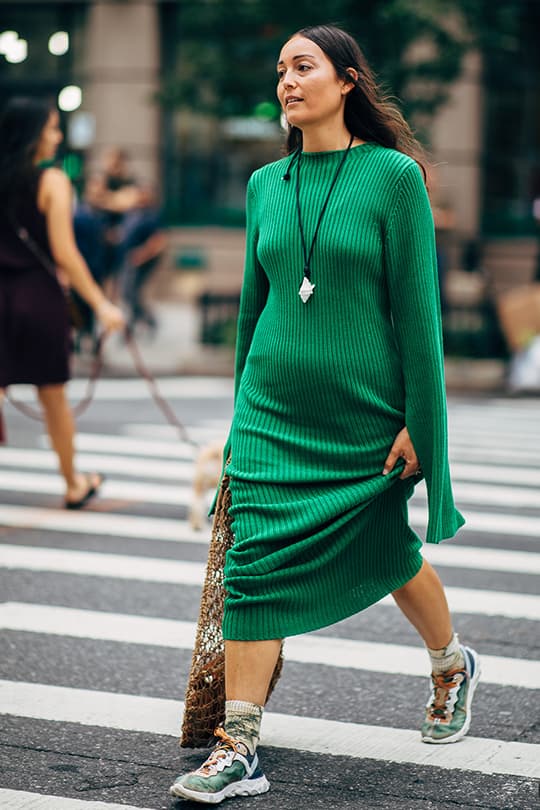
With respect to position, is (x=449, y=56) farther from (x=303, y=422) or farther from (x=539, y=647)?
(x=303, y=422)

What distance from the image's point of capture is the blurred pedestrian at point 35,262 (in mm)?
7168

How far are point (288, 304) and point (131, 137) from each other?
62.3ft

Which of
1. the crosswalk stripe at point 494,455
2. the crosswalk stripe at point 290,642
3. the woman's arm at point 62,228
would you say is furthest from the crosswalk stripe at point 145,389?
the crosswalk stripe at point 290,642

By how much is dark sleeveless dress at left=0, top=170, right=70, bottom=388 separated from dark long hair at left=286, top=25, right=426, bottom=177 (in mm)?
3649

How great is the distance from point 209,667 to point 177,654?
1.30 m

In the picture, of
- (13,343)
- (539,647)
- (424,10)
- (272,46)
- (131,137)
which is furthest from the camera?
(131,137)

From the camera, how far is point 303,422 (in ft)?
12.4

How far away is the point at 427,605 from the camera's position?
13.2 ft

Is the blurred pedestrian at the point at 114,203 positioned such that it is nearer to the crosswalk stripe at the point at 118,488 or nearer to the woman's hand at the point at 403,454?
the crosswalk stripe at the point at 118,488

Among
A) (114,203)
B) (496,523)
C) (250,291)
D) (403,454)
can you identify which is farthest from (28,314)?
(114,203)

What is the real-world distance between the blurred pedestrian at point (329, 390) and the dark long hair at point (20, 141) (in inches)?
136

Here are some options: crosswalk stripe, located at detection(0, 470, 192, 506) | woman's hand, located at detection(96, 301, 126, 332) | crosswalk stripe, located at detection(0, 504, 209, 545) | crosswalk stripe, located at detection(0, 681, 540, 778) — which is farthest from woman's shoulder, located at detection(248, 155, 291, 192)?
crosswalk stripe, located at detection(0, 470, 192, 506)

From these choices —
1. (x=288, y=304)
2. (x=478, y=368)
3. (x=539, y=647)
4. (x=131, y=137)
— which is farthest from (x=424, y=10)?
(x=288, y=304)

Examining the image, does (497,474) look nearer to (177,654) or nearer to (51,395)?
(51,395)
